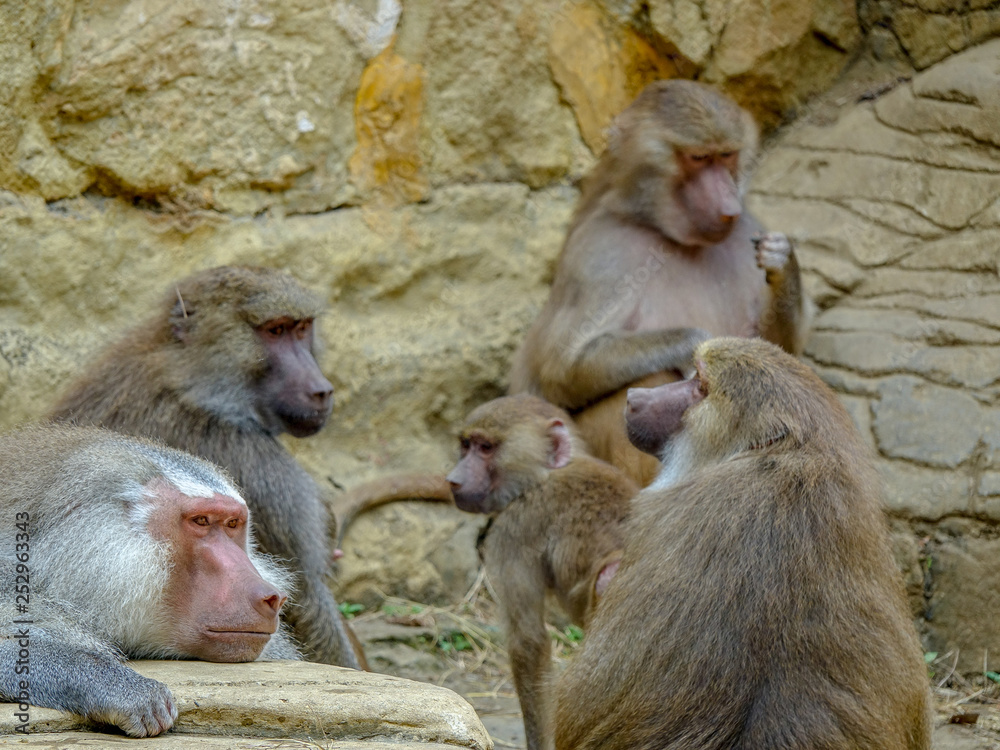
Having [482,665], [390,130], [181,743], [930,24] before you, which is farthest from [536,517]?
[930,24]

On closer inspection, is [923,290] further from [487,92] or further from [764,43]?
[487,92]

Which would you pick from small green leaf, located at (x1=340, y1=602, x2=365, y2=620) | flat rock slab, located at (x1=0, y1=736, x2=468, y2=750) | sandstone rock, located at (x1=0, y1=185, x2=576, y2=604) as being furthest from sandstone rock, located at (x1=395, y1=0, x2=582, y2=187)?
flat rock slab, located at (x1=0, y1=736, x2=468, y2=750)

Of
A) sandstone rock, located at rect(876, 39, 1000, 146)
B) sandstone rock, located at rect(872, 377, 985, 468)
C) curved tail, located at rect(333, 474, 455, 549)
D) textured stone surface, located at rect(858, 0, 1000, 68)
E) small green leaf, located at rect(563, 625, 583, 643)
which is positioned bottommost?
small green leaf, located at rect(563, 625, 583, 643)

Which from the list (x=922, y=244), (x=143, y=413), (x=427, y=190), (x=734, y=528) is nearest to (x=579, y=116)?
(x=427, y=190)

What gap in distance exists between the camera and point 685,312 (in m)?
5.39

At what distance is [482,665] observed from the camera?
17.7ft

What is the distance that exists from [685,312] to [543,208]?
1.18 m

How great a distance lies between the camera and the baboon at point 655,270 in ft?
16.9

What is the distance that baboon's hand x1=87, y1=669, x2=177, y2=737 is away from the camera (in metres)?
2.60

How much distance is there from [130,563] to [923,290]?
3963mm

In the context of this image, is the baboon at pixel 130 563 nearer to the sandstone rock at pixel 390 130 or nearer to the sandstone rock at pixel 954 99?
the sandstone rock at pixel 390 130

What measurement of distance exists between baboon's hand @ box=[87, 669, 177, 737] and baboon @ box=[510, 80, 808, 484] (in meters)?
2.78

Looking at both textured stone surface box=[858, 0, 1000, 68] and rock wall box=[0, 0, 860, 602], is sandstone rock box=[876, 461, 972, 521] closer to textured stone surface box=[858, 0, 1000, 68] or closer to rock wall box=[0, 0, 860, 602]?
rock wall box=[0, 0, 860, 602]

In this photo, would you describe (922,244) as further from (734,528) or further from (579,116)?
(734,528)
